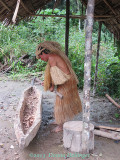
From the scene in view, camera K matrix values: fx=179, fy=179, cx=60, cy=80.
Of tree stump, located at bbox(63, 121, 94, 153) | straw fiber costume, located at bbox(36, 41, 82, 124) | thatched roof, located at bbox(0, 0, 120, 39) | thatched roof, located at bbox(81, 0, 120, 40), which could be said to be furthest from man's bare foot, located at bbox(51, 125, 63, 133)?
thatched roof, located at bbox(81, 0, 120, 40)

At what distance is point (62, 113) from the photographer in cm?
290

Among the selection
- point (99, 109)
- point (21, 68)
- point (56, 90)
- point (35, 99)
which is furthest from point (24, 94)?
point (21, 68)

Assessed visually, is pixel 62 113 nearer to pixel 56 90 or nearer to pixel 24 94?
pixel 56 90

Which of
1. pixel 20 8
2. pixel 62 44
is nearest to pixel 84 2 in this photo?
pixel 20 8

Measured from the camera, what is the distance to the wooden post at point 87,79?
206 cm

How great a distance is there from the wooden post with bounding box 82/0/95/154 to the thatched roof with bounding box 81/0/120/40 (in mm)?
1700

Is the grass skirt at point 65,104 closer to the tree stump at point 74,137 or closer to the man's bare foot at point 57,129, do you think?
the man's bare foot at point 57,129

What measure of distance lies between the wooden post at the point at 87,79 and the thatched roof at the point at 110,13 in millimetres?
1700

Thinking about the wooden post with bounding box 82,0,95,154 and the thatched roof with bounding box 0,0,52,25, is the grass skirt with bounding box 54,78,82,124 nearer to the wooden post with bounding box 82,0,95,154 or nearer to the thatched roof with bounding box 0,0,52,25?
the wooden post with bounding box 82,0,95,154

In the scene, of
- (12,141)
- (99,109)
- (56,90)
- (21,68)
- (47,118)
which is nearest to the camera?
(12,141)

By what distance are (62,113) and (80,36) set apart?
17.5ft

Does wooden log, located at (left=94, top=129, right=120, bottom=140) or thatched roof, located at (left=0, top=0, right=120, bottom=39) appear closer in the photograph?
wooden log, located at (left=94, top=129, right=120, bottom=140)

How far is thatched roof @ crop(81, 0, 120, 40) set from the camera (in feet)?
11.7

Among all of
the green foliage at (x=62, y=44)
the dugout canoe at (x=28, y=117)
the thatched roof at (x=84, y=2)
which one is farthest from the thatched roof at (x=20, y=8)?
the dugout canoe at (x=28, y=117)
